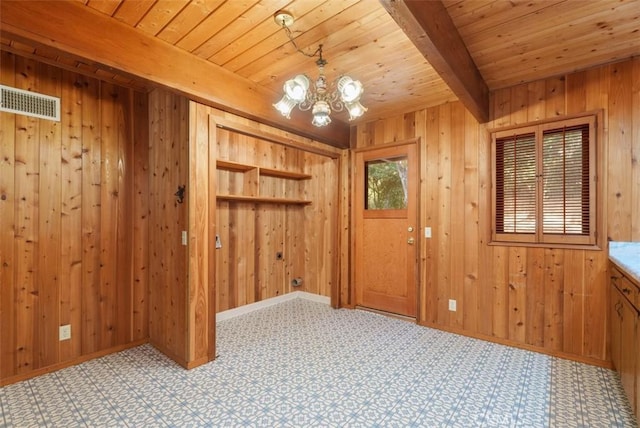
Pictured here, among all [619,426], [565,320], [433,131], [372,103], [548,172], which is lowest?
[619,426]

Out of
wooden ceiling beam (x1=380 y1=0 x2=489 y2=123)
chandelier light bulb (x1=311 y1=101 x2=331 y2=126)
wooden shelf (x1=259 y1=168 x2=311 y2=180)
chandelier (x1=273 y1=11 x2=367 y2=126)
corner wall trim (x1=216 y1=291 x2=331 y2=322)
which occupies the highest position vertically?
wooden ceiling beam (x1=380 y1=0 x2=489 y2=123)

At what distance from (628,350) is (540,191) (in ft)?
4.63

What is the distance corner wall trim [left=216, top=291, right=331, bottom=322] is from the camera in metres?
3.85

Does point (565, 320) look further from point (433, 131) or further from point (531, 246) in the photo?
point (433, 131)

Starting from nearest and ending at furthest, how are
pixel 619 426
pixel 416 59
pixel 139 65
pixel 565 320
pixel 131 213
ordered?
1. pixel 619 426
2. pixel 139 65
3. pixel 416 59
4. pixel 565 320
5. pixel 131 213

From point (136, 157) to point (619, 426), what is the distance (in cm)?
425

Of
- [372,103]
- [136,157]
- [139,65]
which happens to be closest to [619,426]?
[372,103]

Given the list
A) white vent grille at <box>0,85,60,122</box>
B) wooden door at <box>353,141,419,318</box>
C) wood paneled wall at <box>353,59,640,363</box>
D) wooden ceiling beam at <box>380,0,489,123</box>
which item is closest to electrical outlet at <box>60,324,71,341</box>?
white vent grille at <box>0,85,60,122</box>

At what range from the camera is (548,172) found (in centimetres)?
280

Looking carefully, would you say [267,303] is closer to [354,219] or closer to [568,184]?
[354,219]

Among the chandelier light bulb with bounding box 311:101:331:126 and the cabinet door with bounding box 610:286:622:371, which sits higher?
the chandelier light bulb with bounding box 311:101:331:126

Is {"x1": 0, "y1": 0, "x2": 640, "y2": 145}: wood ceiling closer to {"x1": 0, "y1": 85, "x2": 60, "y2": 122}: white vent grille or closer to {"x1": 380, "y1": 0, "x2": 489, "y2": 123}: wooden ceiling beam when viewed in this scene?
{"x1": 380, "y1": 0, "x2": 489, "y2": 123}: wooden ceiling beam

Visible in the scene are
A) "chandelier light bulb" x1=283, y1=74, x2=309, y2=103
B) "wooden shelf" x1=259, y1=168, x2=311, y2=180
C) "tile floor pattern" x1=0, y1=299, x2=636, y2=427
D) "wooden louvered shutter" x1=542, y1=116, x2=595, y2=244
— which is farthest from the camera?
"wooden shelf" x1=259, y1=168, x2=311, y2=180

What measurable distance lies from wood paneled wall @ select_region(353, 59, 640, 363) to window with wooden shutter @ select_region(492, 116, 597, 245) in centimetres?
9
